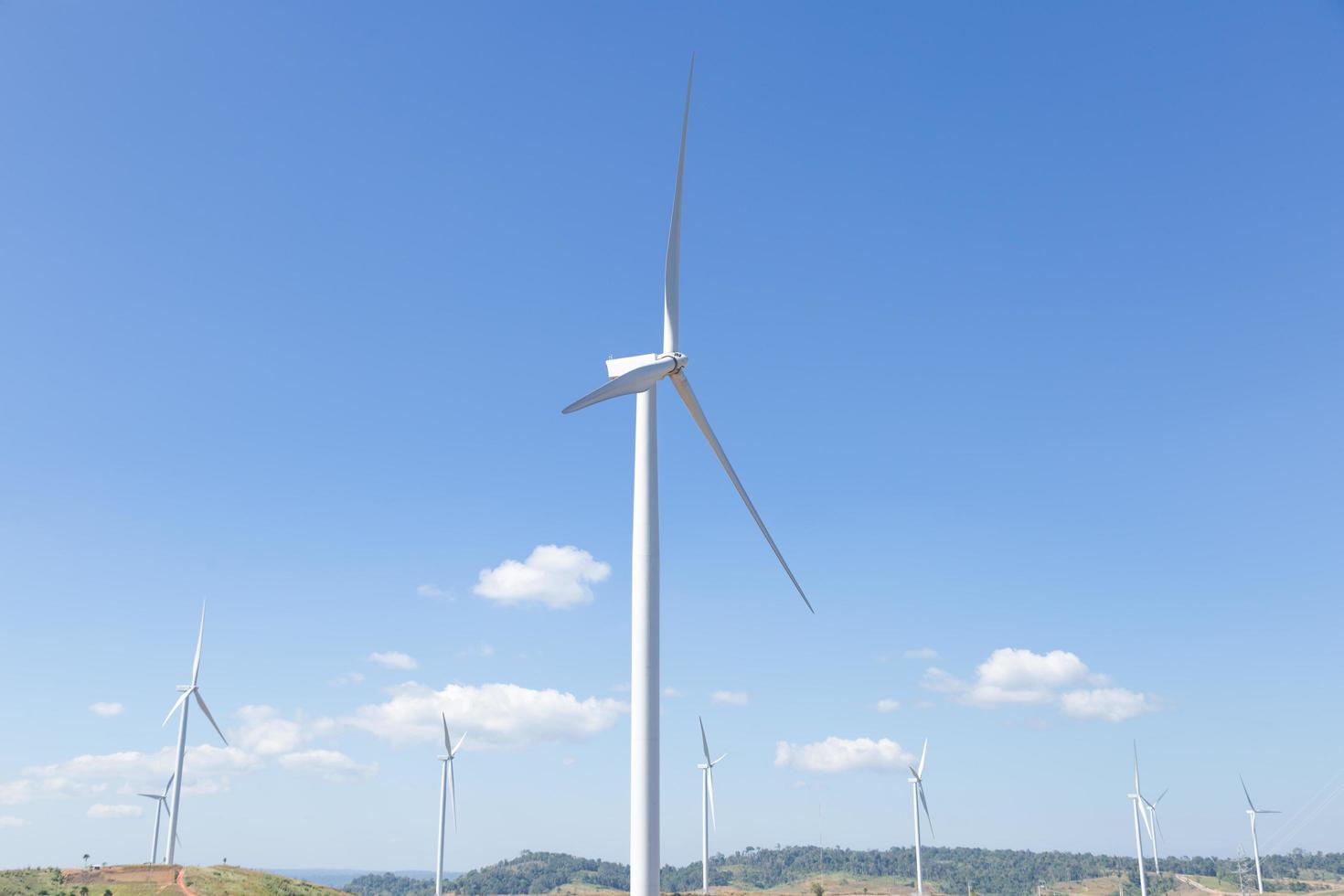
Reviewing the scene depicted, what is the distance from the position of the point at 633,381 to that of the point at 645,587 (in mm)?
8871

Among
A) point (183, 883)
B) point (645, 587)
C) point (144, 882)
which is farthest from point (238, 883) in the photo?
point (645, 587)

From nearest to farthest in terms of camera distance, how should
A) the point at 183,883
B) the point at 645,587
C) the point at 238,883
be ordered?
the point at 645,587
the point at 183,883
the point at 238,883

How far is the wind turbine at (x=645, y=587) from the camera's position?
1519 inches

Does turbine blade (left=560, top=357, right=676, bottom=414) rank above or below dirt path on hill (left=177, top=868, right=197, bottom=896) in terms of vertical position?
above

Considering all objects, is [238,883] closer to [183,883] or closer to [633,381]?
[183,883]

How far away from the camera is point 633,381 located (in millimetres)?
43531

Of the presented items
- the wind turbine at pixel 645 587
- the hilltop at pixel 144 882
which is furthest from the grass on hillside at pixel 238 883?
the wind turbine at pixel 645 587

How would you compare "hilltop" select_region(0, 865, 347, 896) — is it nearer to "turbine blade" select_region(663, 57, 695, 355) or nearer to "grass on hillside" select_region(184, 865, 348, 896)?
"grass on hillside" select_region(184, 865, 348, 896)

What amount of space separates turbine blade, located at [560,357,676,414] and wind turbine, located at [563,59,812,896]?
0.04 meters

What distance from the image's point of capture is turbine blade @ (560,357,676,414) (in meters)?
40.7

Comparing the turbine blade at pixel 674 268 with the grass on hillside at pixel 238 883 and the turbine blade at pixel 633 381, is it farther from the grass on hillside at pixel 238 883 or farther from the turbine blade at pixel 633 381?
the grass on hillside at pixel 238 883

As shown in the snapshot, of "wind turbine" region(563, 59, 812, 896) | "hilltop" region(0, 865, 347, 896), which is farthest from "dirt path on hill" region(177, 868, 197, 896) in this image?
"wind turbine" region(563, 59, 812, 896)

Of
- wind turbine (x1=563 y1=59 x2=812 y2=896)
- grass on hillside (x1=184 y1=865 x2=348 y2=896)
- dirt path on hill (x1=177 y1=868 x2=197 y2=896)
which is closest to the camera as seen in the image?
wind turbine (x1=563 y1=59 x2=812 y2=896)

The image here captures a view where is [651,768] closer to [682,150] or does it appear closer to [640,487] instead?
[640,487]
